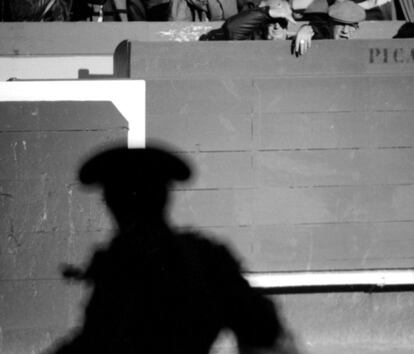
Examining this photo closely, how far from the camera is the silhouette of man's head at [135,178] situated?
352 cm

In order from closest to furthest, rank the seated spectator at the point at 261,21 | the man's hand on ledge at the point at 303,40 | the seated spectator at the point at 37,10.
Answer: the man's hand on ledge at the point at 303,40
the seated spectator at the point at 261,21
the seated spectator at the point at 37,10

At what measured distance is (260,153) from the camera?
3559 millimetres

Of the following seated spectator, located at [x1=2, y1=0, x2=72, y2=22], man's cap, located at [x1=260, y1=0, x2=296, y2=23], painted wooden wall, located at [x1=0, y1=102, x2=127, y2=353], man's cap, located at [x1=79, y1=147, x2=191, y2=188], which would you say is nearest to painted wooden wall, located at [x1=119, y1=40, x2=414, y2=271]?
man's cap, located at [x1=79, y1=147, x2=191, y2=188]

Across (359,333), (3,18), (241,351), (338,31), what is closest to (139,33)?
(3,18)

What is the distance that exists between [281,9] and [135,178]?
61.3 inches

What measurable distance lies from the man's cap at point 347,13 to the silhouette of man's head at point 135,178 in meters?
1.50

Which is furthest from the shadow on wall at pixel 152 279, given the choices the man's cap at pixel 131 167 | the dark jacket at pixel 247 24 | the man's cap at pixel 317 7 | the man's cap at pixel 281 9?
the man's cap at pixel 317 7

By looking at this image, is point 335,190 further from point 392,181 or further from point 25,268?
point 25,268

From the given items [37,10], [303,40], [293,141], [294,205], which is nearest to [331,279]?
[294,205]

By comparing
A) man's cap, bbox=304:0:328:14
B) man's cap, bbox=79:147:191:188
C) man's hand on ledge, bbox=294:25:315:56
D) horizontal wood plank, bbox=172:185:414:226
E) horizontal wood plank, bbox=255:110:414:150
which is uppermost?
man's cap, bbox=304:0:328:14

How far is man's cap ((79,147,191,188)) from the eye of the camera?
3512 millimetres

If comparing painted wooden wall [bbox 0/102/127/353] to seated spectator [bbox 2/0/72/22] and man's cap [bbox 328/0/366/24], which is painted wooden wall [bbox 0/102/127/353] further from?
man's cap [bbox 328/0/366/24]

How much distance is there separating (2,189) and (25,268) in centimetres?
57

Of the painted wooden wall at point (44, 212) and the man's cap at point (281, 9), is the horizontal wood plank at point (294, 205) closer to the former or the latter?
the painted wooden wall at point (44, 212)
